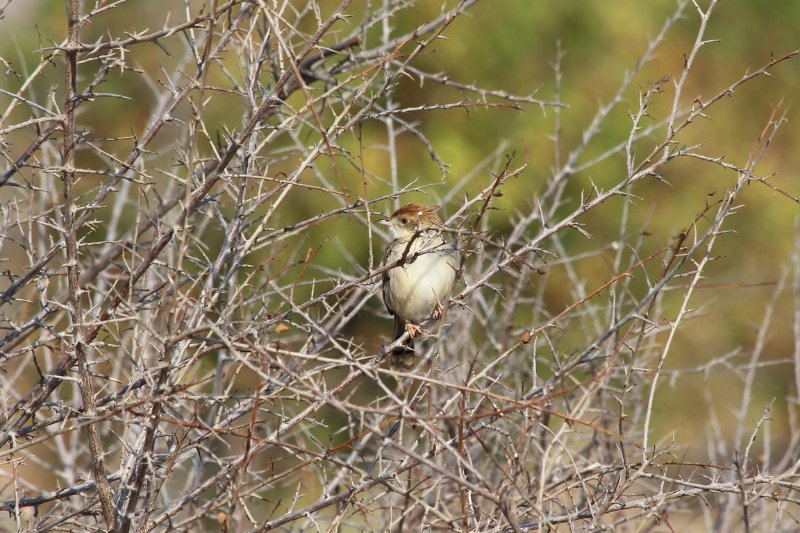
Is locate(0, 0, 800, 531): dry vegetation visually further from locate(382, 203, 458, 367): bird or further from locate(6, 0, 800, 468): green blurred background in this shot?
locate(6, 0, 800, 468): green blurred background

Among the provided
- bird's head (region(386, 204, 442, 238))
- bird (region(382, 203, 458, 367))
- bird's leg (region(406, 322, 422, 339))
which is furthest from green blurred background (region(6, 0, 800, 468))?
bird's leg (region(406, 322, 422, 339))

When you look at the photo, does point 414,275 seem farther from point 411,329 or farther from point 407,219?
point 411,329

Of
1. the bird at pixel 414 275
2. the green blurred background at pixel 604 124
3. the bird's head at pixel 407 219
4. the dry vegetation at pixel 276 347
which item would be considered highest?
the dry vegetation at pixel 276 347

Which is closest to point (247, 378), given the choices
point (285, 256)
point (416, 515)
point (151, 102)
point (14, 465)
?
point (285, 256)

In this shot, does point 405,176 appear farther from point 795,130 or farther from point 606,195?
point 606,195

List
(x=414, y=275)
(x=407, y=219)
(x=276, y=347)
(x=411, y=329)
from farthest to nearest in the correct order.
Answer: (x=414, y=275) < (x=407, y=219) < (x=411, y=329) < (x=276, y=347)

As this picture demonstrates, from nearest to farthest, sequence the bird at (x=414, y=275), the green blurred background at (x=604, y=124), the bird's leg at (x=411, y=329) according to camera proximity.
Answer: the bird's leg at (x=411, y=329)
the bird at (x=414, y=275)
the green blurred background at (x=604, y=124)

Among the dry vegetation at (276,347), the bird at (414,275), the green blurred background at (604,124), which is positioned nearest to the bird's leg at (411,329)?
the dry vegetation at (276,347)

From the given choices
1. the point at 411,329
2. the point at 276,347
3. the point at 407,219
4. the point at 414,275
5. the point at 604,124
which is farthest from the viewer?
the point at 604,124

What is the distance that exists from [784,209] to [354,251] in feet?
21.9

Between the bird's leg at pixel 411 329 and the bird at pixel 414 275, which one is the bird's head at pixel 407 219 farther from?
the bird's leg at pixel 411 329

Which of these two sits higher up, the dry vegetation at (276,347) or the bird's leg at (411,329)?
the dry vegetation at (276,347)

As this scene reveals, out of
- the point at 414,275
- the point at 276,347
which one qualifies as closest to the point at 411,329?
the point at 414,275

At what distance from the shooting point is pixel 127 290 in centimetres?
374
